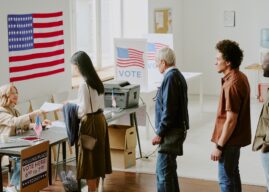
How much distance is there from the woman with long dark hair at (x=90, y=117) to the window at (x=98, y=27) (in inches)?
144

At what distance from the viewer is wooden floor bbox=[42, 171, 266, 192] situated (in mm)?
5412

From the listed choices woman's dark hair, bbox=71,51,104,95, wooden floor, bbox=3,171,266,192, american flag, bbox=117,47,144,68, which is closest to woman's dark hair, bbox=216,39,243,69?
woman's dark hair, bbox=71,51,104,95

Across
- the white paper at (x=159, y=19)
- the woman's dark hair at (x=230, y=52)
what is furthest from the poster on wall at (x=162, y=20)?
the woman's dark hair at (x=230, y=52)

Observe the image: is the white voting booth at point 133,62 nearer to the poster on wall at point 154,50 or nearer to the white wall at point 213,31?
Result: the poster on wall at point 154,50

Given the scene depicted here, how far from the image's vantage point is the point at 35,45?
21.2ft

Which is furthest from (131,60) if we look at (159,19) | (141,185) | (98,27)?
(159,19)

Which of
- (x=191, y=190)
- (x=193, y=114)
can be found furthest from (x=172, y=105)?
(x=193, y=114)

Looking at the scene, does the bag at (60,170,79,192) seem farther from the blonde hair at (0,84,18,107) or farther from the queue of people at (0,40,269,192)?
the blonde hair at (0,84,18,107)

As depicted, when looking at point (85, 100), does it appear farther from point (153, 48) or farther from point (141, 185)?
point (153, 48)

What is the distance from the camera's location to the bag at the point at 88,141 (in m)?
4.85

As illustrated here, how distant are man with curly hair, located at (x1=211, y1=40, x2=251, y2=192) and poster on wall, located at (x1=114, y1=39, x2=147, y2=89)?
319 cm

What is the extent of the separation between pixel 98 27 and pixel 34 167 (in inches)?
186

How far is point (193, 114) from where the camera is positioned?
9219 millimetres

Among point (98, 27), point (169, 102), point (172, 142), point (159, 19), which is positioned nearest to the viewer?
point (169, 102)
